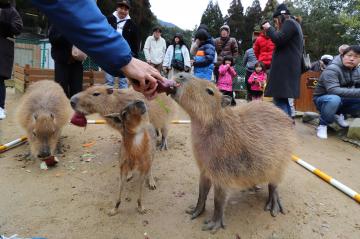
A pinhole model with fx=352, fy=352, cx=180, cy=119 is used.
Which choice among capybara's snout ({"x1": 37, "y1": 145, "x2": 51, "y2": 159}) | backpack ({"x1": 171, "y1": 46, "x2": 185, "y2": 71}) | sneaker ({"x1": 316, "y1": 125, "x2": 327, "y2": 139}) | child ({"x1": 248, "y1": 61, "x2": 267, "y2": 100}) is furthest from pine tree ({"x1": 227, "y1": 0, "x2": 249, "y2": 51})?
capybara's snout ({"x1": 37, "y1": 145, "x2": 51, "y2": 159})

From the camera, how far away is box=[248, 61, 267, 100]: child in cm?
691

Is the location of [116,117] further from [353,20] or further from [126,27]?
[353,20]

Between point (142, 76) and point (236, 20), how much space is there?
3153 cm

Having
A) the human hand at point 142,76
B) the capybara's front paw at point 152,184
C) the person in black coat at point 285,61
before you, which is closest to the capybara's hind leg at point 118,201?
the capybara's front paw at point 152,184

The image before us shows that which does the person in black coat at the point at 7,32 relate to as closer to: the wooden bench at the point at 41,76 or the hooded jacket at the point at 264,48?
the wooden bench at the point at 41,76

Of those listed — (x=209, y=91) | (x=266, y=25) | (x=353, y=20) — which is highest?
(x=353, y=20)

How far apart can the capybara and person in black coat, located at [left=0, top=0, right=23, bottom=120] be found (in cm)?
305

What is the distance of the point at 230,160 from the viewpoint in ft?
9.09

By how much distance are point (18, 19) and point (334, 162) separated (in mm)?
4844

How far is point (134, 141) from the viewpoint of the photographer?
2.96 meters

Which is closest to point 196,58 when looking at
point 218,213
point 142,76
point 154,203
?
point 154,203

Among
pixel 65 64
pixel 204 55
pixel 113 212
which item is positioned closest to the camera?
pixel 113 212

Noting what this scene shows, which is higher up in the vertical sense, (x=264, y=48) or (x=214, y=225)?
(x=264, y=48)

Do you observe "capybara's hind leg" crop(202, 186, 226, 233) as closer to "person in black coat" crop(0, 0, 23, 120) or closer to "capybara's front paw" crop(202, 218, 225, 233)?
"capybara's front paw" crop(202, 218, 225, 233)
